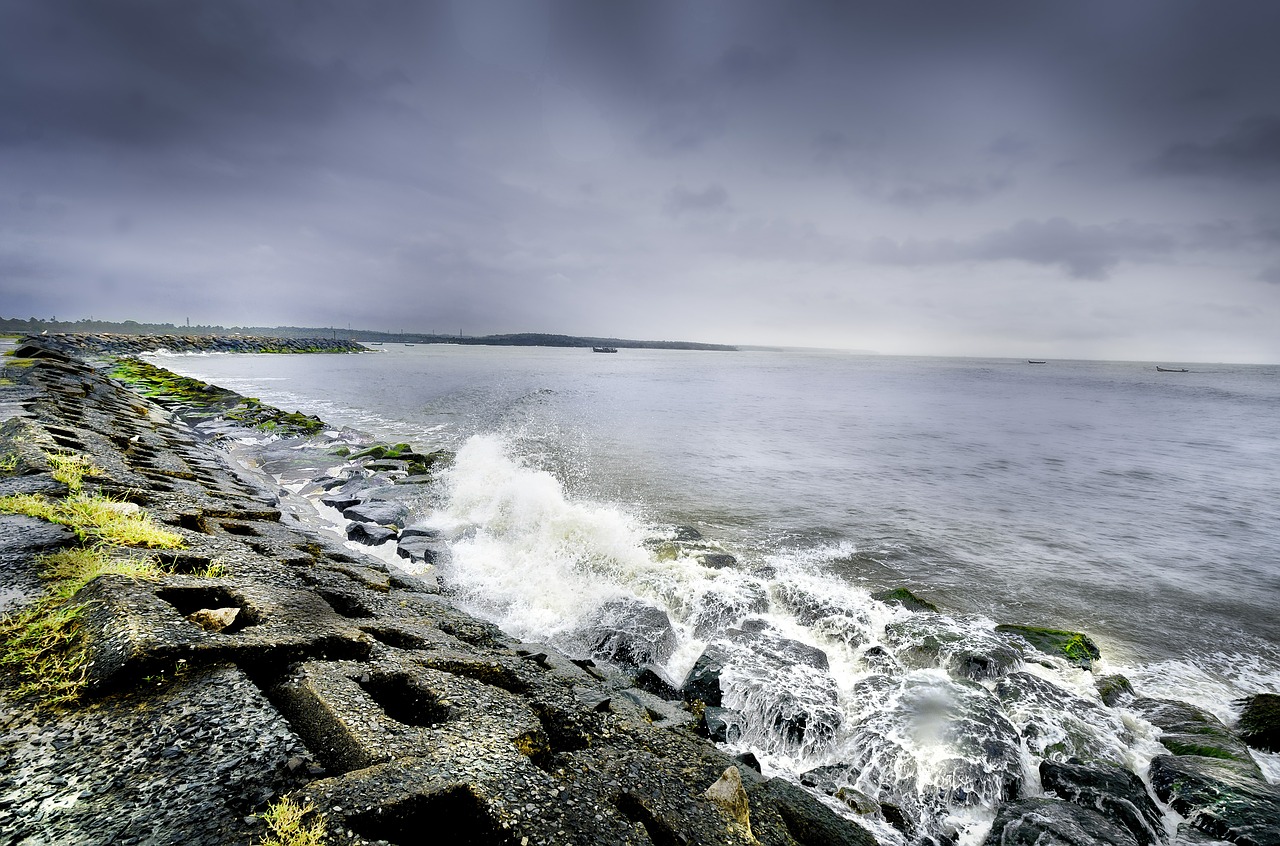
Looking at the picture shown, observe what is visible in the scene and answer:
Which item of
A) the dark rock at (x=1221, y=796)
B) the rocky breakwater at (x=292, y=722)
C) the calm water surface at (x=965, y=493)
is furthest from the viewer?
the calm water surface at (x=965, y=493)

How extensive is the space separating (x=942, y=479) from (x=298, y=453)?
101ft

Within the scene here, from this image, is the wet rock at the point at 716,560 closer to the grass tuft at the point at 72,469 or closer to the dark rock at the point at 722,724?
the dark rock at the point at 722,724

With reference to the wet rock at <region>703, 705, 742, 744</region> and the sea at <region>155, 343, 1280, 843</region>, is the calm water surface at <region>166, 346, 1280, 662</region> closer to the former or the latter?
the sea at <region>155, 343, 1280, 843</region>

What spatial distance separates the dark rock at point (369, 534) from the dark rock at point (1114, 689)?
1563 cm

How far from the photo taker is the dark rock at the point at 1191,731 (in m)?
6.84

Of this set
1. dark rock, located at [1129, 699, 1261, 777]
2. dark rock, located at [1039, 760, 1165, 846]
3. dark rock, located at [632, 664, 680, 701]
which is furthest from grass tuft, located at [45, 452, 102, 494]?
dark rock, located at [1129, 699, 1261, 777]

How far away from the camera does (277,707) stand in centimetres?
430

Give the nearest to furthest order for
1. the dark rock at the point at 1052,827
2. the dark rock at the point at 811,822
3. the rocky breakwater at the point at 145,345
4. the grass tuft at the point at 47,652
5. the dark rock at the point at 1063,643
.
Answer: the grass tuft at the point at 47,652 < the dark rock at the point at 811,822 < the dark rock at the point at 1052,827 < the dark rock at the point at 1063,643 < the rocky breakwater at the point at 145,345

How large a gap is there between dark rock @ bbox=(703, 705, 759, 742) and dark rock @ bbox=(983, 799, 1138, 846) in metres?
2.99

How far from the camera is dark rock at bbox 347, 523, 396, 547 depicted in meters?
13.4

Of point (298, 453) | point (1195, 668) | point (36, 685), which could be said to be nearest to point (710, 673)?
point (36, 685)

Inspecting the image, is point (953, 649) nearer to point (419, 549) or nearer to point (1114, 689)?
point (1114, 689)

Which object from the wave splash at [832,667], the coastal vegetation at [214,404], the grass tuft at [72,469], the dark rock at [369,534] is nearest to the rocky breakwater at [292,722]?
the grass tuft at [72,469]

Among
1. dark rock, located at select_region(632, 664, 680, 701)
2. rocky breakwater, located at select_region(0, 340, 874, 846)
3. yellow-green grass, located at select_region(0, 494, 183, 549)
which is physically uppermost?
yellow-green grass, located at select_region(0, 494, 183, 549)
